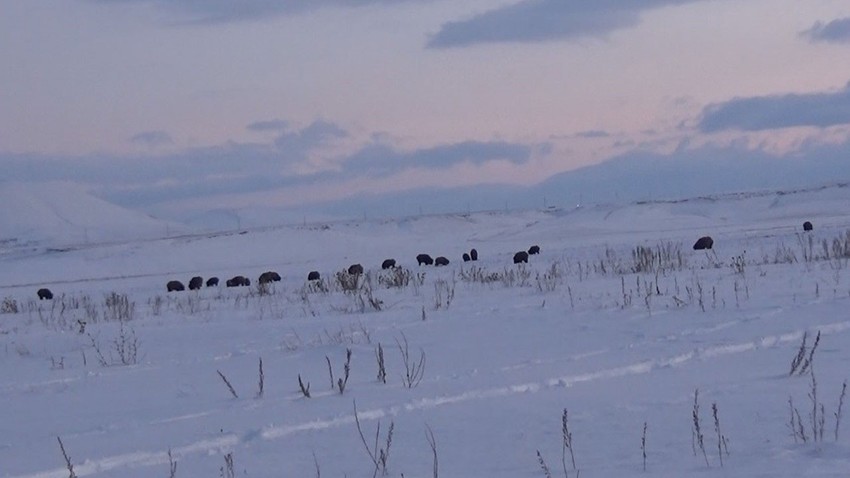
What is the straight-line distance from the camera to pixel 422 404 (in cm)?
604

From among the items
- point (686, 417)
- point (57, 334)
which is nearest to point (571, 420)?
point (686, 417)

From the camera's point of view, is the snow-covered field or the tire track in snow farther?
the tire track in snow

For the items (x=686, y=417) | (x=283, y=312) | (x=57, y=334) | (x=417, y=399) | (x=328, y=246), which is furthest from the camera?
(x=328, y=246)

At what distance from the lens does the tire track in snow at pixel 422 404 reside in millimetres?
5059

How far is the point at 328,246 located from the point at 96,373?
5467 centimetres

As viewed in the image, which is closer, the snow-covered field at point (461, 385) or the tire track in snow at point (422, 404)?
the snow-covered field at point (461, 385)

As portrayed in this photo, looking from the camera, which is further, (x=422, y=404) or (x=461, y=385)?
(x=461, y=385)

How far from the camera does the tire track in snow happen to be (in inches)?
199

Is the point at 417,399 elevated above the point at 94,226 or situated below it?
below

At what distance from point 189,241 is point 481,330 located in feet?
181

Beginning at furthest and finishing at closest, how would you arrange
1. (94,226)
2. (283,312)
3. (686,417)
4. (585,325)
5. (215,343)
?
1. (94,226)
2. (283,312)
3. (215,343)
4. (585,325)
5. (686,417)

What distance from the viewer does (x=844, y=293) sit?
1034 centimetres

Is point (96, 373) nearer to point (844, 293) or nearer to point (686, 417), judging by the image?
point (686, 417)

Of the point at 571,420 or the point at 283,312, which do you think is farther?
the point at 283,312
